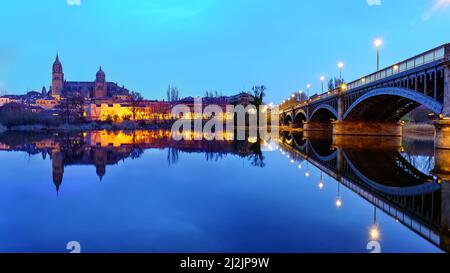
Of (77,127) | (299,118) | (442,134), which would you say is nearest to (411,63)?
(442,134)

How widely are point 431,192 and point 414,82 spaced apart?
19469mm

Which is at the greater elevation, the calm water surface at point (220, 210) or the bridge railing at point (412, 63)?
the bridge railing at point (412, 63)

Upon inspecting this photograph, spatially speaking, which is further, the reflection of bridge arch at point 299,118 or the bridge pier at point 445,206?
the reflection of bridge arch at point 299,118

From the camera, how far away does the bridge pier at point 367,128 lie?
44.6m

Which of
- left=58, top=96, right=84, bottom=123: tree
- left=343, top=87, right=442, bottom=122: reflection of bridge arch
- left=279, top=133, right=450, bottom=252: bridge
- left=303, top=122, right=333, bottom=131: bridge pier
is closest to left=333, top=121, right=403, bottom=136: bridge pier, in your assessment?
left=343, top=87, right=442, bottom=122: reflection of bridge arch

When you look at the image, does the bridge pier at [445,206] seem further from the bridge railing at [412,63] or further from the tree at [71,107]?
the tree at [71,107]

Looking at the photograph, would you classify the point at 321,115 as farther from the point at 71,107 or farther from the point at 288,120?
the point at 71,107

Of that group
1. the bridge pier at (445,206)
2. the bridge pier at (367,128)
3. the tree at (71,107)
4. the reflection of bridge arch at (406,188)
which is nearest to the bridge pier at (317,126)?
the bridge pier at (367,128)

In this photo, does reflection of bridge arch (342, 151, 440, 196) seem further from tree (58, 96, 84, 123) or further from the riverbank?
tree (58, 96, 84, 123)

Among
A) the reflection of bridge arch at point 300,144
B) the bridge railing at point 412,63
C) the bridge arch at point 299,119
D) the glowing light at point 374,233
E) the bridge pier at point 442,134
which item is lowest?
the glowing light at point 374,233

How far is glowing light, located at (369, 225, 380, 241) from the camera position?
22.9 feet

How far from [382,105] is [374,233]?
120 feet

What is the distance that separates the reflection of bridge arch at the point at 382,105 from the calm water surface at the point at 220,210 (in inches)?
672

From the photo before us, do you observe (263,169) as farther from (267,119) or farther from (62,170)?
(267,119)
